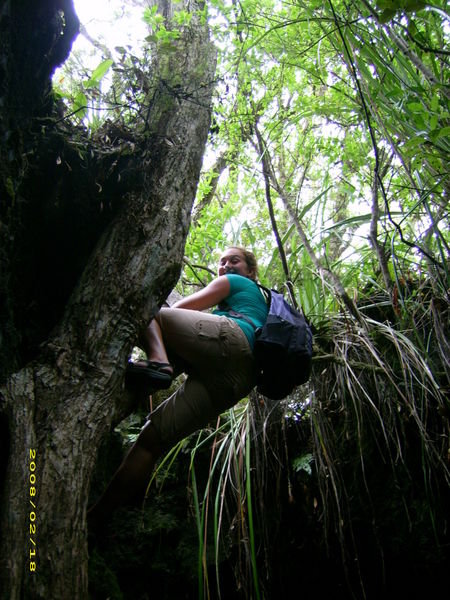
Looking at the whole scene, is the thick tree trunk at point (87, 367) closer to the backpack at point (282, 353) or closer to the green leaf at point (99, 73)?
the green leaf at point (99, 73)

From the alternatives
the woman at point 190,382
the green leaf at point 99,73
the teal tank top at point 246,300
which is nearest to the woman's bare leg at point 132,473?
the woman at point 190,382

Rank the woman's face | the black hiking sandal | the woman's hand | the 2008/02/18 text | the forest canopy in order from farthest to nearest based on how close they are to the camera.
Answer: the woman's face < the woman's hand < the black hiking sandal < the forest canopy < the 2008/02/18 text

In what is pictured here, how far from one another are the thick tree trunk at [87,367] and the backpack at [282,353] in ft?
2.14

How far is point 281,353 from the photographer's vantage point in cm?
226

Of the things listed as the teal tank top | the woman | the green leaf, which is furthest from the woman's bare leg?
the green leaf

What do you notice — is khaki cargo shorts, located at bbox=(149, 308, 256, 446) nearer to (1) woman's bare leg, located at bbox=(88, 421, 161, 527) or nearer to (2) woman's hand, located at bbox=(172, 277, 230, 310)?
(1) woman's bare leg, located at bbox=(88, 421, 161, 527)

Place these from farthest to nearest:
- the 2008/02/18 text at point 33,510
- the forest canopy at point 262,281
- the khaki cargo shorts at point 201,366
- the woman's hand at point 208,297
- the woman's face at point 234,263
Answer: the woman's face at point 234,263 → the woman's hand at point 208,297 → the khaki cargo shorts at point 201,366 → the forest canopy at point 262,281 → the 2008/02/18 text at point 33,510

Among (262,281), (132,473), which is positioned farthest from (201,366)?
(262,281)

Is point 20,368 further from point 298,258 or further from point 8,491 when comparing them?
point 298,258

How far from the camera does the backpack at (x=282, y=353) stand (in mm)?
2258

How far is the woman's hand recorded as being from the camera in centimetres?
253

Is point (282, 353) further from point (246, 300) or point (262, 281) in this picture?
point (262, 281)

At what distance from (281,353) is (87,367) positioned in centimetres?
105

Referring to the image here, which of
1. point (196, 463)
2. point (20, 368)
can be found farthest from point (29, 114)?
point (196, 463)
